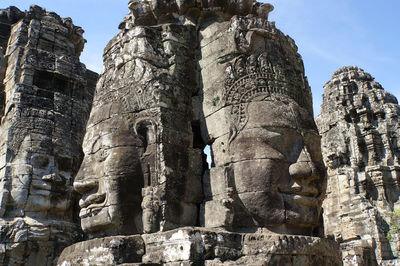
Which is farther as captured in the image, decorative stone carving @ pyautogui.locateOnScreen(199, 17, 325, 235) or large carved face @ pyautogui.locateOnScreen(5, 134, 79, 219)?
large carved face @ pyautogui.locateOnScreen(5, 134, 79, 219)

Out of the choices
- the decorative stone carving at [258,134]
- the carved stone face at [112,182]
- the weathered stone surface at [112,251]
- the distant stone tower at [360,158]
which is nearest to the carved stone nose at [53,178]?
the carved stone face at [112,182]

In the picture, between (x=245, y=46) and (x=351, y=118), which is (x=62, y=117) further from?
(x=351, y=118)

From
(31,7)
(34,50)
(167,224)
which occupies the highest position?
(31,7)

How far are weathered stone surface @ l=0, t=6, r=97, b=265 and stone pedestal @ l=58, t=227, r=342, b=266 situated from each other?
4775 mm

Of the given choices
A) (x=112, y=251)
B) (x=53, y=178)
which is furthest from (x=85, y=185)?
(x=53, y=178)

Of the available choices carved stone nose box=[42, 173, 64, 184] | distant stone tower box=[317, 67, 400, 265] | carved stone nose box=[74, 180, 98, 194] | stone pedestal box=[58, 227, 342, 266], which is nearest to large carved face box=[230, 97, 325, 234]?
stone pedestal box=[58, 227, 342, 266]

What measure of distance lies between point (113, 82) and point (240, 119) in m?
1.83

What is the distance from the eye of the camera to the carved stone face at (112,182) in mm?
5098

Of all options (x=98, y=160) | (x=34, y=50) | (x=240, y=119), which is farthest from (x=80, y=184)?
(x=34, y=50)

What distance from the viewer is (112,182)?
515 cm

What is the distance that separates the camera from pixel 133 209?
513 cm

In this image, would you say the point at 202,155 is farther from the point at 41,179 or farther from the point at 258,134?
the point at 41,179

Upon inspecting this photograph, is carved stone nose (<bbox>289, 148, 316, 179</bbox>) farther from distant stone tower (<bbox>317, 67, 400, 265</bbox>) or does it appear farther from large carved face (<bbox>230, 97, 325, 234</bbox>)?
distant stone tower (<bbox>317, 67, 400, 265</bbox>)

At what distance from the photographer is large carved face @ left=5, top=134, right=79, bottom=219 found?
30.3 feet
